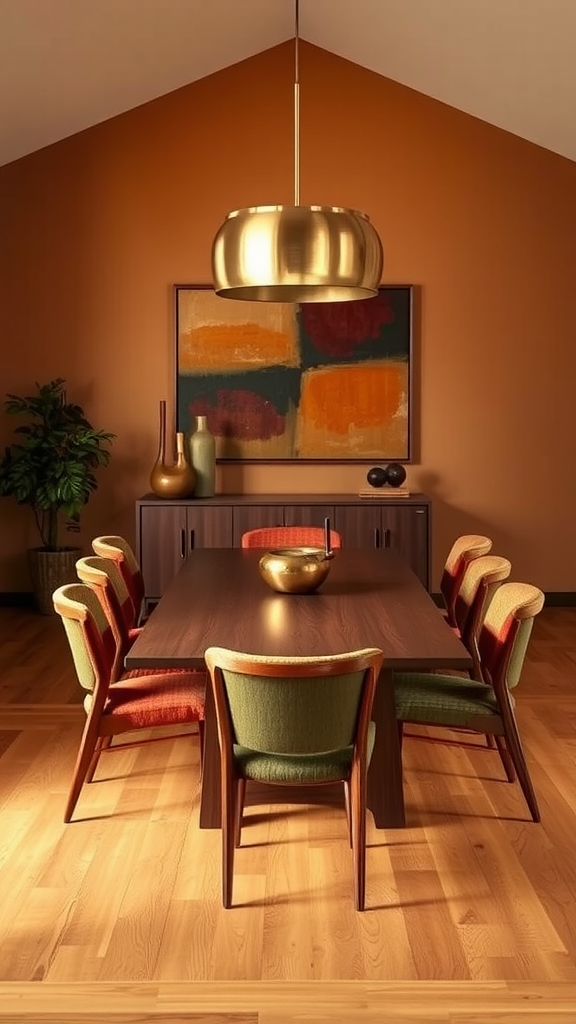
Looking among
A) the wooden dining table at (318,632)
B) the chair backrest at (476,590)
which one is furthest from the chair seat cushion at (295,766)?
the chair backrest at (476,590)

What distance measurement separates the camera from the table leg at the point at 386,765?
11.7ft

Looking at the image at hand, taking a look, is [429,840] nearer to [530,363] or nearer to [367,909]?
[367,909]

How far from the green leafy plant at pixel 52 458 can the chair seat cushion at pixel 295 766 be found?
3899 mm

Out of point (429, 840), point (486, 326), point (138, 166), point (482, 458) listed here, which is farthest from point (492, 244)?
point (429, 840)

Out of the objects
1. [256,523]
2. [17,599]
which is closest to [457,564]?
[256,523]

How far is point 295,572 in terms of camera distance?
3996 mm

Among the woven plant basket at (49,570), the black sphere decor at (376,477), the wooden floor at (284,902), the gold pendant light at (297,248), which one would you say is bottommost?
the wooden floor at (284,902)

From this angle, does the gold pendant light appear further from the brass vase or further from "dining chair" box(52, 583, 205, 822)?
the brass vase

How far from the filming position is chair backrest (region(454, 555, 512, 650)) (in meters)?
4.11

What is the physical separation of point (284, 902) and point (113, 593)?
144 cm

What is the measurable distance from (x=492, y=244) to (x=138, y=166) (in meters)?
2.32

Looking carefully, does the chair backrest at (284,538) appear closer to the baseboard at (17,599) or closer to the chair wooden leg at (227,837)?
the chair wooden leg at (227,837)

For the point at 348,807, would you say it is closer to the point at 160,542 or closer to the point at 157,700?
the point at 157,700

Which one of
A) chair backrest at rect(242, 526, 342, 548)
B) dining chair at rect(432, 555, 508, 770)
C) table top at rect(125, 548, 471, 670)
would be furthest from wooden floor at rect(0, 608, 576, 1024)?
chair backrest at rect(242, 526, 342, 548)
